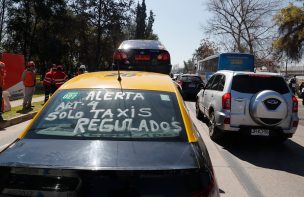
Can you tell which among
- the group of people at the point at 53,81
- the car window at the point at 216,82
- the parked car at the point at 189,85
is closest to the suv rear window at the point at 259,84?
the car window at the point at 216,82

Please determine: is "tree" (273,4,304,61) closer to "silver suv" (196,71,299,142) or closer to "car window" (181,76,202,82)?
"car window" (181,76,202,82)

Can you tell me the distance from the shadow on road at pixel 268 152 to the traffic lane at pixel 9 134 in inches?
196

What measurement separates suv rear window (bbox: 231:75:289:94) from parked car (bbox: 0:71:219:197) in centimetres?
517

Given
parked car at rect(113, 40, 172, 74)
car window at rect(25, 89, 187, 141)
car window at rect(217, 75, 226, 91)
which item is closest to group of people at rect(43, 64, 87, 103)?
parked car at rect(113, 40, 172, 74)

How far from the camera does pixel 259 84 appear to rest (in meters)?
9.41

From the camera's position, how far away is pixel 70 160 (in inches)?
112

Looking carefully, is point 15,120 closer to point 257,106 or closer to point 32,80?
point 32,80

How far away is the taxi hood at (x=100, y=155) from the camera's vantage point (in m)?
2.78

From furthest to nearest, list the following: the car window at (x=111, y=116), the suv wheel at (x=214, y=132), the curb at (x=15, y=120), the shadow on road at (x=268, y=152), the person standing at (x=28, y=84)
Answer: the person standing at (x=28, y=84) < the curb at (x=15, y=120) < the suv wheel at (x=214, y=132) < the shadow on road at (x=268, y=152) < the car window at (x=111, y=116)

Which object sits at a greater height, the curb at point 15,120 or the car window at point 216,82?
the car window at point 216,82

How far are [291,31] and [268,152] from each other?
3564 centimetres

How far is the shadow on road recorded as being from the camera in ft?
25.8

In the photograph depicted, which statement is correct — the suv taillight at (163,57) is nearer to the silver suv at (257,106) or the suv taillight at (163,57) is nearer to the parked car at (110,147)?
the silver suv at (257,106)

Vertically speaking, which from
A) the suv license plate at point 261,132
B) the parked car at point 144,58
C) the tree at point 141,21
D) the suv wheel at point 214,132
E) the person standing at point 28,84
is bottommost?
the suv wheel at point 214,132
